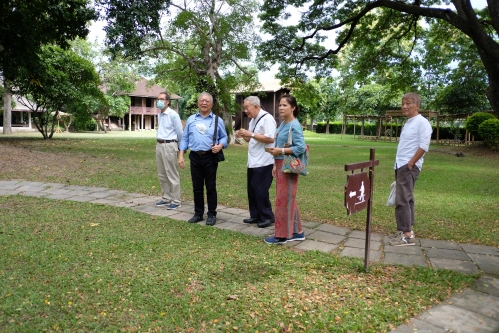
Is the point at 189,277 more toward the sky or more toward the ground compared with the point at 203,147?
more toward the ground

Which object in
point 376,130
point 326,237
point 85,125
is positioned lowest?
point 326,237

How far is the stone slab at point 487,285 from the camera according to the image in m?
3.32

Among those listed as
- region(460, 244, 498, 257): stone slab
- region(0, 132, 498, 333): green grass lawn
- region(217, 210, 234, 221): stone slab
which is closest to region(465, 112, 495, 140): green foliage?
region(0, 132, 498, 333): green grass lawn

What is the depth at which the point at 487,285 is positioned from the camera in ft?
11.3

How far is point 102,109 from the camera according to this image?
4122cm

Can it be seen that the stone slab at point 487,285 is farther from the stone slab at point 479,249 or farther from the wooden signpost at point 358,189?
Answer: the wooden signpost at point 358,189

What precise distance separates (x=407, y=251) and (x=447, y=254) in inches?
16.4

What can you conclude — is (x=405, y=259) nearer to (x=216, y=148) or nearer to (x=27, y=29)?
(x=216, y=148)

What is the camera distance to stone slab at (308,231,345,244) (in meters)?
4.70

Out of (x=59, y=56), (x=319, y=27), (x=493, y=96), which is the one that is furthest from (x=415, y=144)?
(x=59, y=56)

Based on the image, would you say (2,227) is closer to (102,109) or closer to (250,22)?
(250,22)

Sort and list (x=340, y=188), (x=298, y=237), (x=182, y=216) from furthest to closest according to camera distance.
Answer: (x=340, y=188) < (x=182, y=216) < (x=298, y=237)

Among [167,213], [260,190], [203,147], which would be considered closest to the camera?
[260,190]

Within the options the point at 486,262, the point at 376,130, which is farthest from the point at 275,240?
the point at 376,130
